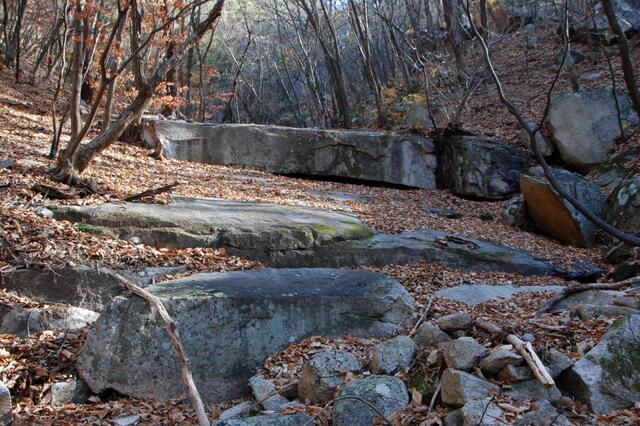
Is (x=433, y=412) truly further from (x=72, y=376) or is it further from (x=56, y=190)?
(x=56, y=190)

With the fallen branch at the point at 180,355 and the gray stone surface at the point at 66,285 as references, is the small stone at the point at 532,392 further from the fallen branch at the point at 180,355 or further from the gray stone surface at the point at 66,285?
the gray stone surface at the point at 66,285

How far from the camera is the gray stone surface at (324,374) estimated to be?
394cm

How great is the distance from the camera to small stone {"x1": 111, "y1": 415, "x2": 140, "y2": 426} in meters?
3.89

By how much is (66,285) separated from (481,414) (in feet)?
14.6

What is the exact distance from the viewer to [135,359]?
443 centimetres

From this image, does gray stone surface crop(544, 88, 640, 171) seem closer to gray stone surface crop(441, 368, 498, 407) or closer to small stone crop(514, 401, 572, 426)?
gray stone surface crop(441, 368, 498, 407)

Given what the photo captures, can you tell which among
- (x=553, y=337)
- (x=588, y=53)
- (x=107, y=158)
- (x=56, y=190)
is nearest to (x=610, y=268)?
(x=553, y=337)

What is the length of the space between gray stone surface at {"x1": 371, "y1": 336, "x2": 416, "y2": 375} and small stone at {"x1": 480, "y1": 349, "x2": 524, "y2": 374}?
62cm

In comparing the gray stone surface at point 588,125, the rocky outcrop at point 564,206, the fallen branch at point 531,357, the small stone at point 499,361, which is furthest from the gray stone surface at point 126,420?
the gray stone surface at point 588,125

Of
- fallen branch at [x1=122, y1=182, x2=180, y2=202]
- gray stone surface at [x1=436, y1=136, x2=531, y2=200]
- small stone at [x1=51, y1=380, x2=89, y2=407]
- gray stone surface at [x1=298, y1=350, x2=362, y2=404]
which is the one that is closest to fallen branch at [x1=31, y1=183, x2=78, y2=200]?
fallen branch at [x1=122, y1=182, x2=180, y2=202]

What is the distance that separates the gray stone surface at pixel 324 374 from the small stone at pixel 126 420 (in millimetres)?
1234

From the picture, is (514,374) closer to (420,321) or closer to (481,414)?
(481,414)

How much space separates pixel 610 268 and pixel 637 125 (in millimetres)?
6191

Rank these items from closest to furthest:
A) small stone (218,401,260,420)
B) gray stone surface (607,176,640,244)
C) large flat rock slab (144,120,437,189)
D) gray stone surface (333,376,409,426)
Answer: gray stone surface (333,376,409,426) < small stone (218,401,260,420) < gray stone surface (607,176,640,244) < large flat rock slab (144,120,437,189)
